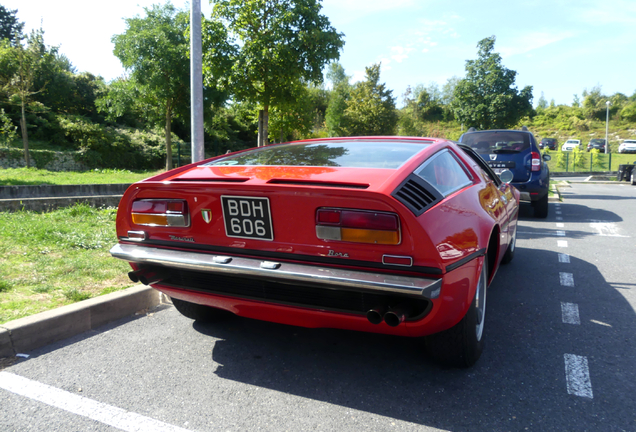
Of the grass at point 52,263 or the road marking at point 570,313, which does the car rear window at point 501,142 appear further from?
the grass at point 52,263

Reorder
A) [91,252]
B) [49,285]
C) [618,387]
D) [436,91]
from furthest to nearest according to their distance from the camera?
[436,91]
[91,252]
[49,285]
[618,387]

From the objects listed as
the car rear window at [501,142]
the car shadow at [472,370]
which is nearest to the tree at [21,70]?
the car rear window at [501,142]

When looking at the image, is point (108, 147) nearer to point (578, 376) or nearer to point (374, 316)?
point (374, 316)

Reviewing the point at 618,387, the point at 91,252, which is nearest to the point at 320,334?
the point at 618,387

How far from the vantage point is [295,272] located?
222 cm

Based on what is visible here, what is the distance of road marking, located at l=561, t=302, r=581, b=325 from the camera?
11.5 feet

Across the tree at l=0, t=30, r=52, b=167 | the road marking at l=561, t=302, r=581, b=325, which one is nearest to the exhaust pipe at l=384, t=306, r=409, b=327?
the road marking at l=561, t=302, r=581, b=325

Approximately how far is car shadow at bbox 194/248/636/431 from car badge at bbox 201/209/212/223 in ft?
3.01

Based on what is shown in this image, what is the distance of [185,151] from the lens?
1030 inches

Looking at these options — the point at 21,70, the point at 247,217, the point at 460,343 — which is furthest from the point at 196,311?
the point at 21,70

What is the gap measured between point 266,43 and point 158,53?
369 inches

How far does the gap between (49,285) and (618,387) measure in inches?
159

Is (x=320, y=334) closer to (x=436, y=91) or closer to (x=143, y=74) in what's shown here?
(x=143, y=74)

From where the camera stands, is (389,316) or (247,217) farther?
(247,217)
